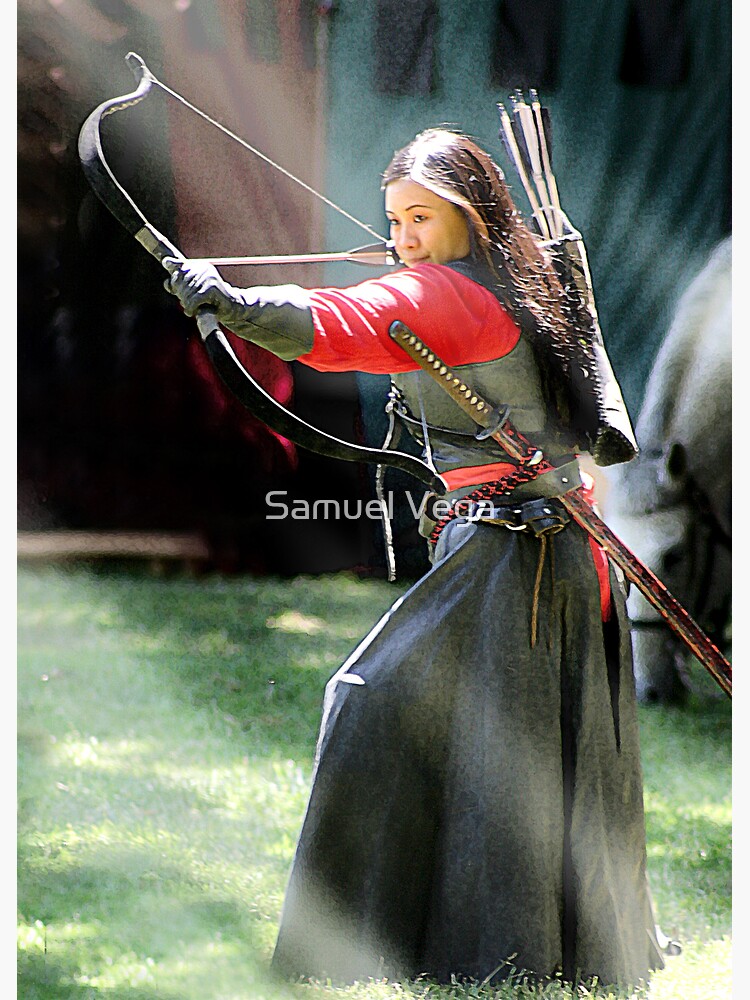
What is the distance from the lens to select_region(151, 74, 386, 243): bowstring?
7.14 feet

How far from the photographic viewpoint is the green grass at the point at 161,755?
2227 millimetres

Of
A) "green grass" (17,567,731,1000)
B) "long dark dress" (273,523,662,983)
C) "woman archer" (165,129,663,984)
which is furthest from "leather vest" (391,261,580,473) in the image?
"green grass" (17,567,731,1000)

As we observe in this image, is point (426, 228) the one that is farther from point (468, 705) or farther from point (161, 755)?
point (161, 755)

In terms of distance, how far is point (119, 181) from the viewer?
7.12 ft

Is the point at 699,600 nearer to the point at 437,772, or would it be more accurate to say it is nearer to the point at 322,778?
the point at 437,772

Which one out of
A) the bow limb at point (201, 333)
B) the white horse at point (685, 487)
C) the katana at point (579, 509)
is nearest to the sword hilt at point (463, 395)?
the katana at point (579, 509)

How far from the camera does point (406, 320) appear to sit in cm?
209

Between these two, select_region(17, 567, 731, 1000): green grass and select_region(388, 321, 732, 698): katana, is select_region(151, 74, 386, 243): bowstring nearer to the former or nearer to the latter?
select_region(388, 321, 732, 698): katana

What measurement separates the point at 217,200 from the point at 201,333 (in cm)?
28

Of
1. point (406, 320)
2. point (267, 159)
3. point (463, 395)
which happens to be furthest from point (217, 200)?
point (463, 395)

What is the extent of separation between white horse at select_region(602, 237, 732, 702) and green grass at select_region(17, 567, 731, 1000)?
565 mm

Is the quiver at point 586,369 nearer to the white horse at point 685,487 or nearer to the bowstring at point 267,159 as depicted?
the white horse at point 685,487

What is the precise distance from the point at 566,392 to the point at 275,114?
2.38 feet

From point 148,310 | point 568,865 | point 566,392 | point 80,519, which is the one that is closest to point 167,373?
point 148,310
